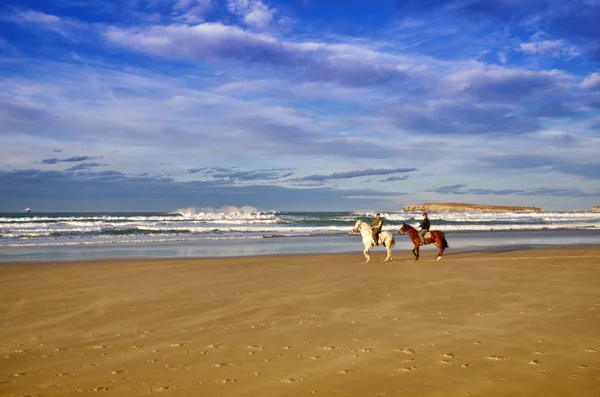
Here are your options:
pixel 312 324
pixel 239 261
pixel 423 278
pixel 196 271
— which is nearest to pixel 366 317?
pixel 312 324

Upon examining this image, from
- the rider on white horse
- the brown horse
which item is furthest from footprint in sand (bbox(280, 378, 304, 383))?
the brown horse

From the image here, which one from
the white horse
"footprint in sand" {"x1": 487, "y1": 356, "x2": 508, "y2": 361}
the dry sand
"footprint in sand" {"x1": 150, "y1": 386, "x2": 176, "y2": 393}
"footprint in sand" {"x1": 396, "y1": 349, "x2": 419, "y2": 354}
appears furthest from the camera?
the white horse

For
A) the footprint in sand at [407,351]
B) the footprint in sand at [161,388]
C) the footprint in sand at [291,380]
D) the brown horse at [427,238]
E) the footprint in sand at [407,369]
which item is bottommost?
the footprint in sand at [407,369]

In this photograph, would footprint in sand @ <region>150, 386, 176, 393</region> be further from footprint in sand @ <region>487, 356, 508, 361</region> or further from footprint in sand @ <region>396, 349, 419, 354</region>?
footprint in sand @ <region>487, 356, 508, 361</region>

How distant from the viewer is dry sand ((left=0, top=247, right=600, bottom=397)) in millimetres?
4836

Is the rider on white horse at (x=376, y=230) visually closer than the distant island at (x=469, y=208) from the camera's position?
Yes

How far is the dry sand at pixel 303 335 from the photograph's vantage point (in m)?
4.84

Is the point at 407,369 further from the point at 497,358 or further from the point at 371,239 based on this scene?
the point at 371,239

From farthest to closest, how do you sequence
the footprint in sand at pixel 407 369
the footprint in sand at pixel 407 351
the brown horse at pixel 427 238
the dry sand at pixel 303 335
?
the brown horse at pixel 427 238, the footprint in sand at pixel 407 351, the footprint in sand at pixel 407 369, the dry sand at pixel 303 335

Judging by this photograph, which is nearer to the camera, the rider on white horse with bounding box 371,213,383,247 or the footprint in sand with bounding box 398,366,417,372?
the footprint in sand with bounding box 398,366,417,372

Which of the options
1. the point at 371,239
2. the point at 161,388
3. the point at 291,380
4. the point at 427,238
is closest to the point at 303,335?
the point at 291,380

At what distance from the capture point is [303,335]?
261 inches

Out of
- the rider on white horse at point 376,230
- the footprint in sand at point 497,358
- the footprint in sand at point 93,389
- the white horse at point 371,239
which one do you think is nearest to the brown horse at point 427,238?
the white horse at point 371,239

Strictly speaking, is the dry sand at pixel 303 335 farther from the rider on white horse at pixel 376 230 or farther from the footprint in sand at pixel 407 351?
the rider on white horse at pixel 376 230
